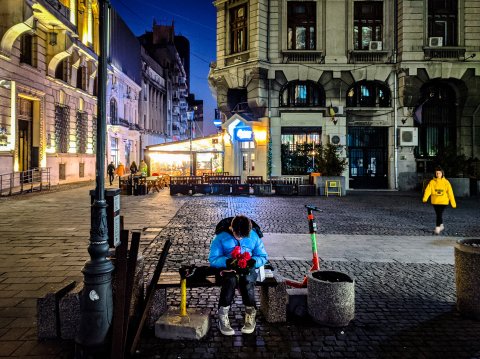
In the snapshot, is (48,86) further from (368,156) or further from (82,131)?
(368,156)

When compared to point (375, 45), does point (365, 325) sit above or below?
below

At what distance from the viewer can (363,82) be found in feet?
85.1

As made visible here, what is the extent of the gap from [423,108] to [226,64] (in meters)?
13.4

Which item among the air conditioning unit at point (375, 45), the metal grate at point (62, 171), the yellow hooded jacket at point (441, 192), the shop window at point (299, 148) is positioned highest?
the air conditioning unit at point (375, 45)

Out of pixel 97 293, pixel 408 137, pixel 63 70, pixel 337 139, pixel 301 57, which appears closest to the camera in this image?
pixel 97 293

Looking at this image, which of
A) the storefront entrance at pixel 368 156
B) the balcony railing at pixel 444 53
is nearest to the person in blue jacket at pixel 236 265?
the storefront entrance at pixel 368 156

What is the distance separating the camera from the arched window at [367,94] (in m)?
25.9

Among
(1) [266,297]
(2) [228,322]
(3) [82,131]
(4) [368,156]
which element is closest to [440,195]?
(1) [266,297]

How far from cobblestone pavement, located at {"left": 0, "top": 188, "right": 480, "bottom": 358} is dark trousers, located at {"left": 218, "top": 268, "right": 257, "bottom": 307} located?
1.24 feet

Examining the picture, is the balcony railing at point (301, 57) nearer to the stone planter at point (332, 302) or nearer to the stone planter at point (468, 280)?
the stone planter at point (468, 280)

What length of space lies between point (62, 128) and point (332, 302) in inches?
1136

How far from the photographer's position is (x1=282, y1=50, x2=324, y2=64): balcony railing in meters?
25.5

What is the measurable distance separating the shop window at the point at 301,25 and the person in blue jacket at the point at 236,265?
23.3 meters

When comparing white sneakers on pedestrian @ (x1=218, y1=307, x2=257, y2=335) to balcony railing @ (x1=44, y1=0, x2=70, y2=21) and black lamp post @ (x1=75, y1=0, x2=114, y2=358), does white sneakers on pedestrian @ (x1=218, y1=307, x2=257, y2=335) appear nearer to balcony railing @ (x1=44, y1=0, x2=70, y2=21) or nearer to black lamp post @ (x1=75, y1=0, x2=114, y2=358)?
black lamp post @ (x1=75, y1=0, x2=114, y2=358)
